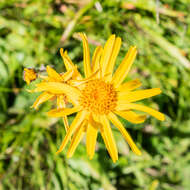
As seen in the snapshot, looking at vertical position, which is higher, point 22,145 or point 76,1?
point 76,1

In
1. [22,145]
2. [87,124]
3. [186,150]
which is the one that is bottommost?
[186,150]

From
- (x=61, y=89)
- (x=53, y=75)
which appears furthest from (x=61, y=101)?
(x=53, y=75)

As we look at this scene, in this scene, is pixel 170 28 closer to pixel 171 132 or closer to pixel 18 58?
pixel 171 132

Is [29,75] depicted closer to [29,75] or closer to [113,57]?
[29,75]

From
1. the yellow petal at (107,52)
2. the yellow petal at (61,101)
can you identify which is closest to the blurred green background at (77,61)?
the yellow petal at (107,52)

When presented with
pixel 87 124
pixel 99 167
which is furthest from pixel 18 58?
pixel 99 167

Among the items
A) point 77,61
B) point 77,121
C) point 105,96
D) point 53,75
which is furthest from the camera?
point 77,61

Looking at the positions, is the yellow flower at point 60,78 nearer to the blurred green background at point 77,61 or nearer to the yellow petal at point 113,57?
the yellow petal at point 113,57
